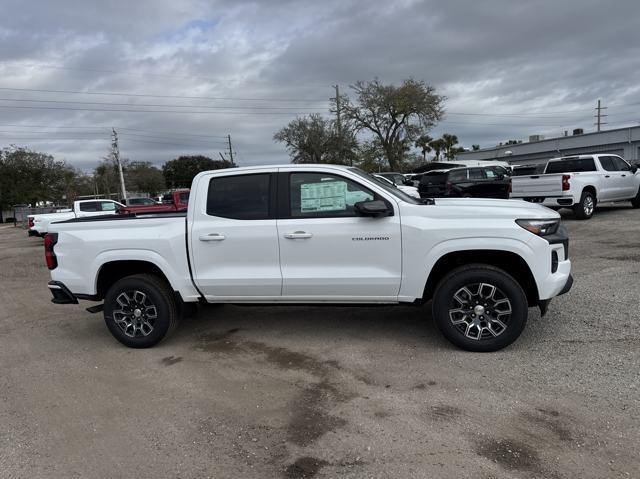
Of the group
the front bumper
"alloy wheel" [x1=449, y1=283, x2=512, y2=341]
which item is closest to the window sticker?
"alloy wheel" [x1=449, y1=283, x2=512, y2=341]

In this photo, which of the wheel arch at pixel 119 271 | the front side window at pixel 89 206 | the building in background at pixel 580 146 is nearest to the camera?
the wheel arch at pixel 119 271

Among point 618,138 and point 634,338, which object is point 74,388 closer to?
point 634,338

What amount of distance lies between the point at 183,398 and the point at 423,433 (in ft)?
6.41

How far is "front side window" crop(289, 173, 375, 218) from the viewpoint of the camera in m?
4.71

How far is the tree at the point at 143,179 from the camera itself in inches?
3342

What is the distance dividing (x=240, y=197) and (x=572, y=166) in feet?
41.5

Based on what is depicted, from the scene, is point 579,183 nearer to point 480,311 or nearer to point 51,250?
point 480,311

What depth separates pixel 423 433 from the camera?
3.27m

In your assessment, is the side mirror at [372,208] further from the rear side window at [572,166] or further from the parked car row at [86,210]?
the parked car row at [86,210]

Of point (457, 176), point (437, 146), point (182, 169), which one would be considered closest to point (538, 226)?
point (457, 176)

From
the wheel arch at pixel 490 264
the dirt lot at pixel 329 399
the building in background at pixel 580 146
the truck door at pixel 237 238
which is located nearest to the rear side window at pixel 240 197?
the truck door at pixel 237 238

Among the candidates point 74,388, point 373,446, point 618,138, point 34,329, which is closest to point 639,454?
point 373,446

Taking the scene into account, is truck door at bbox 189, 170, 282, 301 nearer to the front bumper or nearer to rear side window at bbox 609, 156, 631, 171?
the front bumper

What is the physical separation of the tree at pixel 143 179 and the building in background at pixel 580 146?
199 ft
